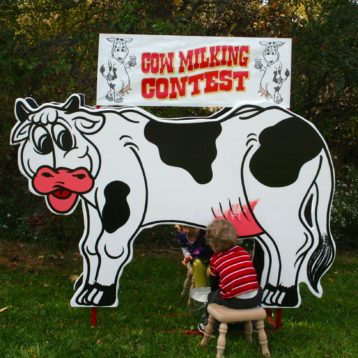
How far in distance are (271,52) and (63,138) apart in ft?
6.50

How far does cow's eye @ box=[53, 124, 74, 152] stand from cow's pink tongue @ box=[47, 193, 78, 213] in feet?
1.22

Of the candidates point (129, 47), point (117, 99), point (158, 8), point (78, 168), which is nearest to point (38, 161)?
point (78, 168)

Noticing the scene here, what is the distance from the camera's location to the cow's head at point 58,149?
4406 mm

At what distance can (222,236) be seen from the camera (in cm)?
415

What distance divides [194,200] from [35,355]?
1.74 m

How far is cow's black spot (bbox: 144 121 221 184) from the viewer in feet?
14.7

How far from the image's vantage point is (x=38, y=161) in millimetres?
4406

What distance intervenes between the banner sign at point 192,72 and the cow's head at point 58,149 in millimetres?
328

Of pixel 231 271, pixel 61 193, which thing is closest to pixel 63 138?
pixel 61 193

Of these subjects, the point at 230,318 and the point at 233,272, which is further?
the point at 233,272

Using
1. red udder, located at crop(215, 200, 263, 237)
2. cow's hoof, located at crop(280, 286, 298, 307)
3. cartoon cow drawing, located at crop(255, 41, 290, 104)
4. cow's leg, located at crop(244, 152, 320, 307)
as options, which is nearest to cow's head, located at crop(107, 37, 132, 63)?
cartoon cow drawing, located at crop(255, 41, 290, 104)

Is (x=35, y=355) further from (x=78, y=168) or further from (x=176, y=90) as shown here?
(x=176, y=90)

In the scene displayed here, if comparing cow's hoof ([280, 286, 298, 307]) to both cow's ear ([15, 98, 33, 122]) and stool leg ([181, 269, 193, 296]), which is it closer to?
stool leg ([181, 269, 193, 296])

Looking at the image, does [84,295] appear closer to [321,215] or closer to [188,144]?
[188,144]
